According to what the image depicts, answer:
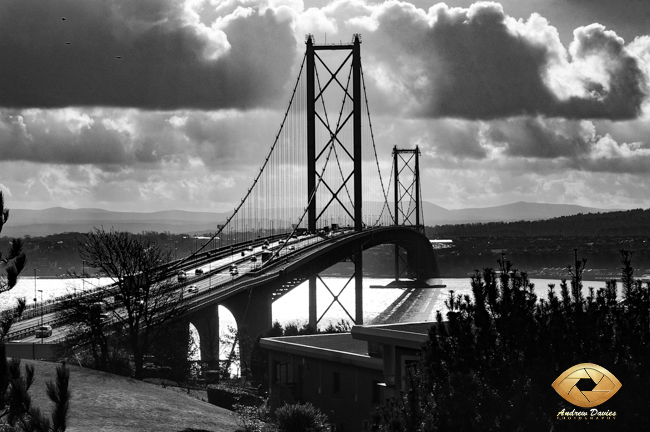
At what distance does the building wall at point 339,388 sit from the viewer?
25.8 metres

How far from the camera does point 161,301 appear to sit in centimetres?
4250

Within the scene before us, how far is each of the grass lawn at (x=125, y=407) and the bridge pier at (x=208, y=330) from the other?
20.4 metres

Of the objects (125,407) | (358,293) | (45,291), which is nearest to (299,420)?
(125,407)

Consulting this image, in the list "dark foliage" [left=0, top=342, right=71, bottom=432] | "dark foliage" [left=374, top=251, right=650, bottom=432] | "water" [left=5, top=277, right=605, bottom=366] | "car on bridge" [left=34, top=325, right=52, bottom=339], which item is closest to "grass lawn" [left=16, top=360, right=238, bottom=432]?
"dark foliage" [left=0, top=342, right=71, bottom=432]

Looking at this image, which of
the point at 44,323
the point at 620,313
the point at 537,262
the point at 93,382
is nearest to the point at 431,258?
the point at 537,262

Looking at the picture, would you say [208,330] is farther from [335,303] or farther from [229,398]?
[335,303]

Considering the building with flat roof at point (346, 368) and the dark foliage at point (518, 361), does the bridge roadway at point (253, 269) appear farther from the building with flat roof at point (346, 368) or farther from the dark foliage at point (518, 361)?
the dark foliage at point (518, 361)

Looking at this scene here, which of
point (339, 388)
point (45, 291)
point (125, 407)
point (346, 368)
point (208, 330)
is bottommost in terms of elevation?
point (45, 291)

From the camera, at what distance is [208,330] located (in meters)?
50.1

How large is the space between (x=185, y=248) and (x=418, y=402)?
180m

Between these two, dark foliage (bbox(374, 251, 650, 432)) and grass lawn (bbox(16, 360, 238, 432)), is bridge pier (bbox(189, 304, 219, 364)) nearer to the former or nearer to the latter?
grass lawn (bbox(16, 360, 238, 432))

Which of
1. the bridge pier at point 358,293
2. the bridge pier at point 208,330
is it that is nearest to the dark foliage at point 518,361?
the bridge pier at point 208,330

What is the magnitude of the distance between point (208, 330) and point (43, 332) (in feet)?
33.6

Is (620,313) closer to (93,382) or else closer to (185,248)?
(93,382)
